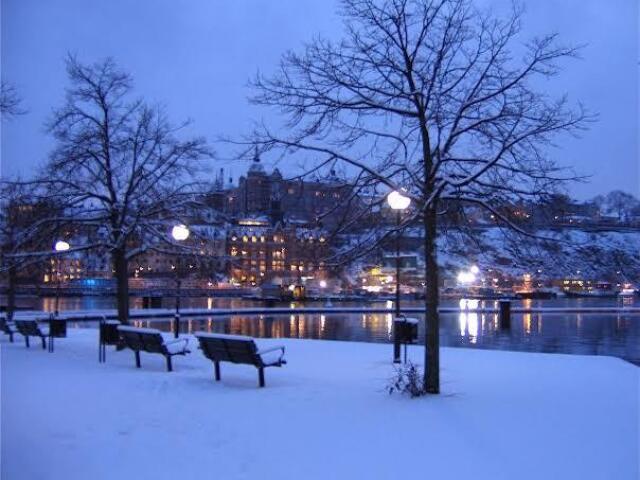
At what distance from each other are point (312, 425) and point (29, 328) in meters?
12.9

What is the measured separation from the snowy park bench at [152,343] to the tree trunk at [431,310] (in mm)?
5385

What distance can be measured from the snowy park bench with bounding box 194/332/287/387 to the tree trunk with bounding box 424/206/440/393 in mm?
2736

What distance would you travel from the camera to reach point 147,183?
1903 centimetres

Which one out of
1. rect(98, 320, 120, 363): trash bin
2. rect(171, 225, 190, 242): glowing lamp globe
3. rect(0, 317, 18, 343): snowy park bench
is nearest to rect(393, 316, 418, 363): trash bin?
rect(98, 320, 120, 363): trash bin

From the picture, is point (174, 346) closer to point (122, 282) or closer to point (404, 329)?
point (404, 329)

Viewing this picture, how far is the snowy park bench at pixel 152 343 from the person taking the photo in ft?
45.4

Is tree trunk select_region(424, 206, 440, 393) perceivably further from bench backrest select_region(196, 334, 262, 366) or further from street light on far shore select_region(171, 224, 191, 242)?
street light on far shore select_region(171, 224, 191, 242)

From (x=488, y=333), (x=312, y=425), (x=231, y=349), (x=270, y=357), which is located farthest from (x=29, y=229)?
(x=488, y=333)

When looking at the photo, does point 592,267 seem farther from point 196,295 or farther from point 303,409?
point 196,295

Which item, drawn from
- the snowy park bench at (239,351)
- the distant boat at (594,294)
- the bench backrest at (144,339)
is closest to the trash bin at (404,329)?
the snowy park bench at (239,351)

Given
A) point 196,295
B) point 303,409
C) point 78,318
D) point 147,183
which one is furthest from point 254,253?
point 303,409

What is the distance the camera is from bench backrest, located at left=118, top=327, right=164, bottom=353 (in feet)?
45.4

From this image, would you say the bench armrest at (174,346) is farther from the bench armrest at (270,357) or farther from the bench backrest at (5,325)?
the bench backrest at (5,325)

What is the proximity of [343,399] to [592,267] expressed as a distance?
4.40m
